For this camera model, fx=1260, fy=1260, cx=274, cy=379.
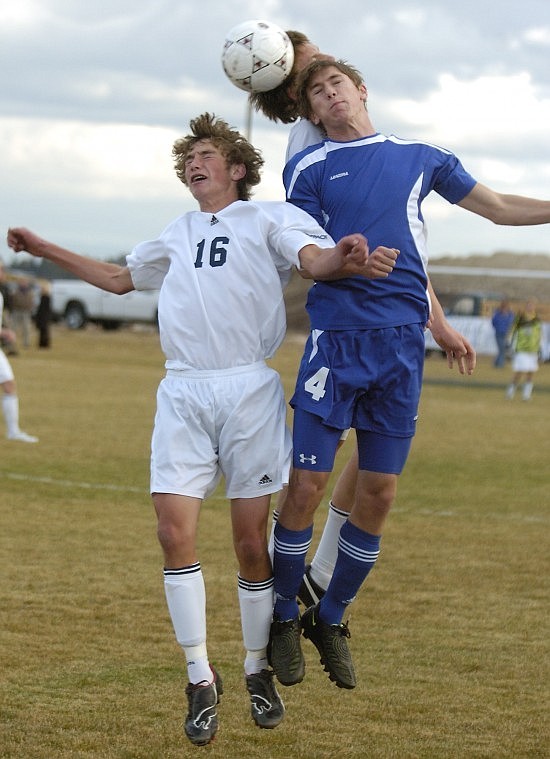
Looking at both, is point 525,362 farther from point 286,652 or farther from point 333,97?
point 286,652

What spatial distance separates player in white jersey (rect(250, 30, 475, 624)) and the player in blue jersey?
22 centimetres

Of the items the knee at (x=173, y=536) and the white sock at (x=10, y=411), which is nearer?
the knee at (x=173, y=536)

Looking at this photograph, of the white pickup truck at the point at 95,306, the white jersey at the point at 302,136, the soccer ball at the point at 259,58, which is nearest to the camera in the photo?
the white jersey at the point at 302,136

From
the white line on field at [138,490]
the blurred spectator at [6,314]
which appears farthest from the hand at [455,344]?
the blurred spectator at [6,314]

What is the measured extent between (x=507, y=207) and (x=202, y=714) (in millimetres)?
2529

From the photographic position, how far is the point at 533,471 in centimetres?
1508

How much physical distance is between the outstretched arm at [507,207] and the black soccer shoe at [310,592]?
1986 millimetres

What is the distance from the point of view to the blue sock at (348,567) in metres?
5.61

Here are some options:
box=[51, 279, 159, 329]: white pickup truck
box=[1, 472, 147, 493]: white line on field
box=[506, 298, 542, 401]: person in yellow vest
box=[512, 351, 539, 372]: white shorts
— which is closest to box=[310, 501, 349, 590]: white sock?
box=[1, 472, 147, 493]: white line on field

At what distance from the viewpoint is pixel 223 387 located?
525 cm

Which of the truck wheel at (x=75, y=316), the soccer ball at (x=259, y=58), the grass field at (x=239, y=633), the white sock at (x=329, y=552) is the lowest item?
the truck wheel at (x=75, y=316)

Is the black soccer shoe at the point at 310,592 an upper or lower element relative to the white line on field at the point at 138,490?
upper

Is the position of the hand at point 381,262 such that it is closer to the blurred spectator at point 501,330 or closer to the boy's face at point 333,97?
the boy's face at point 333,97

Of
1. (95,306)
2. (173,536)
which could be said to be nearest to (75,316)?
(95,306)
